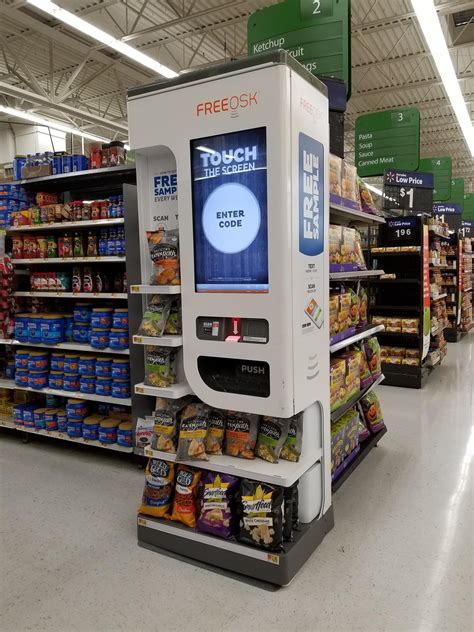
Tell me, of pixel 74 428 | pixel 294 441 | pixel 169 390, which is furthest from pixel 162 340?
pixel 74 428

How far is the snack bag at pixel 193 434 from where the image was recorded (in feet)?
8.21

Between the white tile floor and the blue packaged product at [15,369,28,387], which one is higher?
the blue packaged product at [15,369,28,387]

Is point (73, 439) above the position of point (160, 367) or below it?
below

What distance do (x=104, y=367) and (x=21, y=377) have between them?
0.96 metres

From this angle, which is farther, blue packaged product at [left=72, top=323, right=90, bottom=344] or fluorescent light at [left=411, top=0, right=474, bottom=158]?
fluorescent light at [left=411, top=0, right=474, bottom=158]

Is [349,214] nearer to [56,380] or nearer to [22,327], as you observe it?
[56,380]

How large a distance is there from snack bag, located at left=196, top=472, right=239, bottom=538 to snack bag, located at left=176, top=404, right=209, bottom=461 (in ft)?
0.45

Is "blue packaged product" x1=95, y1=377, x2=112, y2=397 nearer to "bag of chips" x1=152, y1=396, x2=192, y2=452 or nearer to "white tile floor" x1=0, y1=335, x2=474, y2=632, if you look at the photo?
"white tile floor" x1=0, y1=335, x2=474, y2=632

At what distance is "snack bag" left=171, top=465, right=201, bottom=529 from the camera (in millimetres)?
2564

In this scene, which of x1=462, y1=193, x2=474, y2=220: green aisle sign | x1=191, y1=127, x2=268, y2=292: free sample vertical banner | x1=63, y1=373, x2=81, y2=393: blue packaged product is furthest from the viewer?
x1=462, y1=193, x2=474, y2=220: green aisle sign

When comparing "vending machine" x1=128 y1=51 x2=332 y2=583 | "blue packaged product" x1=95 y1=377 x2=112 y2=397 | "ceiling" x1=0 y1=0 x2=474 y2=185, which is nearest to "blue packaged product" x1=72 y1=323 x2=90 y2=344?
"blue packaged product" x1=95 y1=377 x2=112 y2=397

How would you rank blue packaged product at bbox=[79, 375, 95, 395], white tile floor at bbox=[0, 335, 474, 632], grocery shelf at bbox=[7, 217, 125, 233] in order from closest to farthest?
white tile floor at bbox=[0, 335, 474, 632] < grocery shelf at bbox=[7, 217, 125, 233] < blue packaged product at bbox=[79, 375, 95, 395]

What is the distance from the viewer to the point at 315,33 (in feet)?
11.6

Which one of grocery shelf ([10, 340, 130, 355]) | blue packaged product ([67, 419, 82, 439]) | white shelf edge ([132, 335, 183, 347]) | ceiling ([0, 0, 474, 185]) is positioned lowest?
blue packaged product ([67, 419, 82, 439])
